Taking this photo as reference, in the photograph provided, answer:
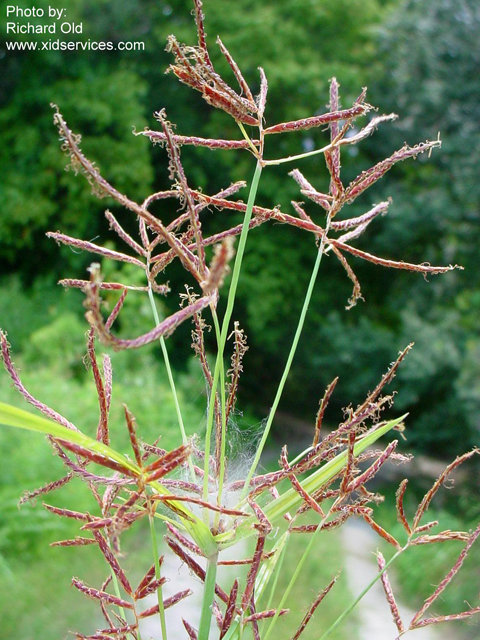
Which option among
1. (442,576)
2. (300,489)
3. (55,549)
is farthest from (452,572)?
(442,576)

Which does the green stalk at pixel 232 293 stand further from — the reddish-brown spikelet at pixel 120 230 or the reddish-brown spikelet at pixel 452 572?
the reddish-brown spikelet at pixel 452 572

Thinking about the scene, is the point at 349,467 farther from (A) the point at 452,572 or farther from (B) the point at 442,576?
(B) the point at 442,576

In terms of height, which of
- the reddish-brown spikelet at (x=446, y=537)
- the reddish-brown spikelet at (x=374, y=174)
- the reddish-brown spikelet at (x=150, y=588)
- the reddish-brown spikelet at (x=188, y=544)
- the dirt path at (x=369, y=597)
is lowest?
the dirt path at (x=369, y=597)

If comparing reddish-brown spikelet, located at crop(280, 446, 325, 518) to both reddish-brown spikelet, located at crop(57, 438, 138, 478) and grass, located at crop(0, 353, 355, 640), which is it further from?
grass, located at crop(0, 353, 355, 640)

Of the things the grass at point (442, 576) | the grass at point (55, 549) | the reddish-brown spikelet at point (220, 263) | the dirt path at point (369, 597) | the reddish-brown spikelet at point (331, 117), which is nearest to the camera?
the reddish-brown spikelet at point (220, 263)

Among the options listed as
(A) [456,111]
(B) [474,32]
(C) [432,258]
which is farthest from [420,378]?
(B) [474,32]

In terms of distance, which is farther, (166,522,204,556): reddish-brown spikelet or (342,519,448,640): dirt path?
(342,519,448,640): dirt path

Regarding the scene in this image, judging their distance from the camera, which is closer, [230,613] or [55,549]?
[230,613]

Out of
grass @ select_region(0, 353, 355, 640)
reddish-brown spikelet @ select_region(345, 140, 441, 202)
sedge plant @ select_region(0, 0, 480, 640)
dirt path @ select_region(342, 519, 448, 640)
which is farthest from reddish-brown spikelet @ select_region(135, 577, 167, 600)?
dirt path @ select_region(342, 519, 448, 640)

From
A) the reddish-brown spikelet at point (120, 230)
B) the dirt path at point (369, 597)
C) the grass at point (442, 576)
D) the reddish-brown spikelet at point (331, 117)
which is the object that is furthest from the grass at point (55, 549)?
the reddish-brown spikelet at point (331, 117)
